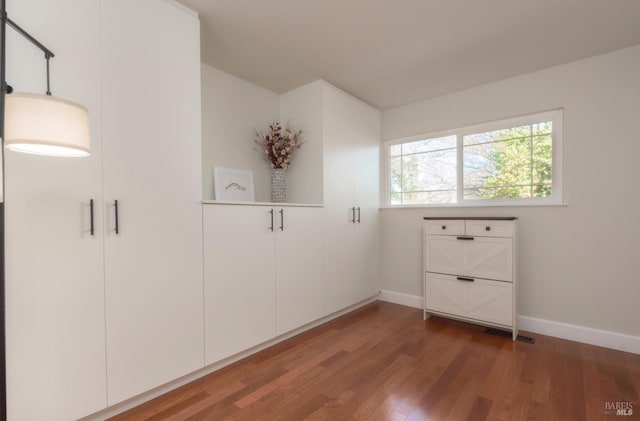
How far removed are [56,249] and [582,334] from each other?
3.84 m

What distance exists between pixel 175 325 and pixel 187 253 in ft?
1.47

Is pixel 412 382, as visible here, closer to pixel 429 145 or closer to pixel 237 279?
pixel 237 279

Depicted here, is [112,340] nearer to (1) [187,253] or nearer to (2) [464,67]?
(1) [187,253]

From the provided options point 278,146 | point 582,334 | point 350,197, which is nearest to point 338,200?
point 350,197

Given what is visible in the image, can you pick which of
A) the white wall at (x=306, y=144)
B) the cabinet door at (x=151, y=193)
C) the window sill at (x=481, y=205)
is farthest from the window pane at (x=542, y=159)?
the cabinet door at (x=151, y=193)

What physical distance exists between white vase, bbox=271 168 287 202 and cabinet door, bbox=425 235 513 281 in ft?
5.27

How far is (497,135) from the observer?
10.1 feet

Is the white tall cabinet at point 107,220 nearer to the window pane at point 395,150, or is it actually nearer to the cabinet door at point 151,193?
the cabinet door at point 151,193

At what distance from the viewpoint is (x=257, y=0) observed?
188 centimetres

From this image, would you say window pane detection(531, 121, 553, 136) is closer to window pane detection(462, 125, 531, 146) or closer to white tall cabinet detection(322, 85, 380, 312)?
window pane detection(462, 125, 531, 146)

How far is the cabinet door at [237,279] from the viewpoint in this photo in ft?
6.73

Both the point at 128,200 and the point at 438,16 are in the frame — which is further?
the point at 438,16

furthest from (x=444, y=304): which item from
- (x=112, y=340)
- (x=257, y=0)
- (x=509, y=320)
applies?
(x=257, y=0)

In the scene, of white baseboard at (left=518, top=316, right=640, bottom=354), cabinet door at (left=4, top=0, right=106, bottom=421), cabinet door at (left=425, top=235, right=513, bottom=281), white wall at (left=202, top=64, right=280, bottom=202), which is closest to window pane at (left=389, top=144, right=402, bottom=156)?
cabinet door at (left=425, top=235, right=513, bottom=281)
